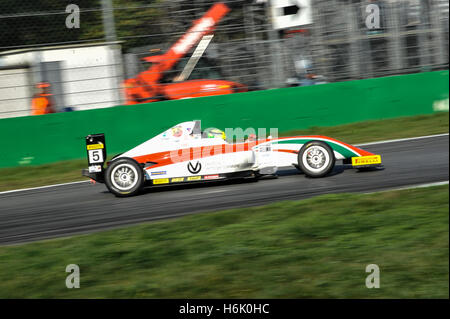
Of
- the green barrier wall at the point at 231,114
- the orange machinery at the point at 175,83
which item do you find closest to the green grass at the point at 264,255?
the green barrier wall at the point at 231,114

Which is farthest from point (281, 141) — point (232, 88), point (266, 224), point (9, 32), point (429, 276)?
point (9, 32)

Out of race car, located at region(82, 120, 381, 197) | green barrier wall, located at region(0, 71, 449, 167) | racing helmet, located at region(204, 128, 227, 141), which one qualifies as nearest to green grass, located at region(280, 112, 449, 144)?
green barrier wall, located at region(0, 71, 449, 167)

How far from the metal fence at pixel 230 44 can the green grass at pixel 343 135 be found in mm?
1228

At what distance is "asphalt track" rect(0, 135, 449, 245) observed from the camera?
6883mm

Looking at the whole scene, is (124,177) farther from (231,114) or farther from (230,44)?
(230,44)

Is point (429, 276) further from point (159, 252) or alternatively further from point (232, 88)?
point (232, 88)

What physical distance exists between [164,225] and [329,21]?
7757mm

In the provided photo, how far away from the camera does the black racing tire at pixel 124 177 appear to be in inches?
311

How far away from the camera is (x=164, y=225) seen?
621 centimetres

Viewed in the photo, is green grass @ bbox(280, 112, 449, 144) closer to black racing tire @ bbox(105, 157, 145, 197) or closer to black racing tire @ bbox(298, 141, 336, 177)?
black racing tire @ bbox(298, 141, 336, 177)

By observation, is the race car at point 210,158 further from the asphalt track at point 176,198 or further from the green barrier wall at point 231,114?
the green barrier wall at point 231,114

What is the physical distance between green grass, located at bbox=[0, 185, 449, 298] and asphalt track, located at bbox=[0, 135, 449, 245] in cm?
55

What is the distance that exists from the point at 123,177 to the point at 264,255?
357 cm
